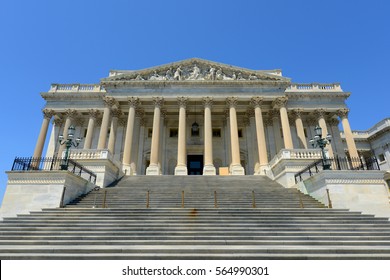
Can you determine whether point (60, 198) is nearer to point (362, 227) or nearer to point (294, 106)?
point (362, 227)

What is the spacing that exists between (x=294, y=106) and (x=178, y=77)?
54.0 feet

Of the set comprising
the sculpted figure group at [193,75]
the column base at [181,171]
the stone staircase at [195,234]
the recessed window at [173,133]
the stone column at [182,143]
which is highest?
the sculpted figure group at [193,75]

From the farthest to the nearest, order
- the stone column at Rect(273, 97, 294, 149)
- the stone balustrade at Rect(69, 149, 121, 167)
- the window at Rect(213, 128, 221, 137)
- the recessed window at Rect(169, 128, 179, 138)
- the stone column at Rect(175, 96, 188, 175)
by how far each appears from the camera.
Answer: the window at Rect(213, 128, 221, 137) < the recessed window at Rect(169, 128, 179, 138) < the stone column at Rect(273, 97, 294, 149) < the stone column at Rect(175, 96, 188, 175) < the stone balustrade at Rect(69, 149, 121, 167)

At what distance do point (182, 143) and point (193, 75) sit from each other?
9853mm

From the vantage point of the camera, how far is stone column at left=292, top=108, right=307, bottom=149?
3048cm

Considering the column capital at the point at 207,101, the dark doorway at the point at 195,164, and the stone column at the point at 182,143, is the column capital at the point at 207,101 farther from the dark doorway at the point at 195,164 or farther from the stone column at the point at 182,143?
the dark doorway at the point at 195,164

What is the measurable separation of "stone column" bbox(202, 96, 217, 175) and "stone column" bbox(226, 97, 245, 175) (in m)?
2.21

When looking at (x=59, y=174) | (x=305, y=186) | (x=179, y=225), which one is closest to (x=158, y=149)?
(x=59, y=174)

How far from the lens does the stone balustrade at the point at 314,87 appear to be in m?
34.0

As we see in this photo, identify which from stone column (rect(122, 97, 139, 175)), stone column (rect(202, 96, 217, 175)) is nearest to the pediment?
stone column (rect(122, 97, 139, 175))

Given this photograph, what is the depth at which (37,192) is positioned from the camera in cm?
1335

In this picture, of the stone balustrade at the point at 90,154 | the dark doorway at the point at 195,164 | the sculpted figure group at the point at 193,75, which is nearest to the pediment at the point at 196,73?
the sculpted figure group at the point at 193,75

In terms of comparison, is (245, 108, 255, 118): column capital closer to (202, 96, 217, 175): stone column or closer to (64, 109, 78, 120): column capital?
(202, 96, 217, 175): stone column

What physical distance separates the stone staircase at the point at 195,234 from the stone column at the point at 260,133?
1385cm
